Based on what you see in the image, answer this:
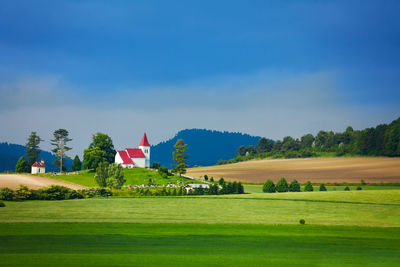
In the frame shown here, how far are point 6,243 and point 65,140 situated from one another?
209 feet

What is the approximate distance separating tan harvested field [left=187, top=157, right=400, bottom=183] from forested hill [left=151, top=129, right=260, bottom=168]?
38.9m

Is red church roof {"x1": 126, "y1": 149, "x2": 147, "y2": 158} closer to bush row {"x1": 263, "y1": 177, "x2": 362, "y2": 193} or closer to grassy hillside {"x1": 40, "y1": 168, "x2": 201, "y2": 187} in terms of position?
grassy hillside {"x1": 40, "y1": 168, "x2": 201, "y2": 187}

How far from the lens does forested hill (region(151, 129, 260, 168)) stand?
127750 millimetres

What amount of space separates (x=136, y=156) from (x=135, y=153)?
1009mm

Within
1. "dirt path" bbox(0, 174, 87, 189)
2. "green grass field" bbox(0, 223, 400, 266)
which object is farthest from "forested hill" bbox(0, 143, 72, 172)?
"green grass field" bbox(0, 223, 400, 266)

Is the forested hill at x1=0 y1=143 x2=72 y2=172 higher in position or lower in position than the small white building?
higher

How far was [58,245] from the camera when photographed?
70.2 ft

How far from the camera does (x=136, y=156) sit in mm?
94188

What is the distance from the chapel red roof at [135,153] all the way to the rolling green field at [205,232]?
160 ft

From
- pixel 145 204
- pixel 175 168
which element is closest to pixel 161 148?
pixel 175 168

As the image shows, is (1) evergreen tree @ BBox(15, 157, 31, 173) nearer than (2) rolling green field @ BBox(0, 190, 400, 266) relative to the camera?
No

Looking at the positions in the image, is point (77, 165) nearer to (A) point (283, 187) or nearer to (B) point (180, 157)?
(B) point (180, 157)

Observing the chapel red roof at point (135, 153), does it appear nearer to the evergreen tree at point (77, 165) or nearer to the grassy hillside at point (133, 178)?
the grassy hillside at point (133, 178)

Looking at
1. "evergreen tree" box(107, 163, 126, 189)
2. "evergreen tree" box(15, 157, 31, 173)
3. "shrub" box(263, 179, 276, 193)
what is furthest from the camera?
"evergreen tree" box(15, 157, 31, 173)
